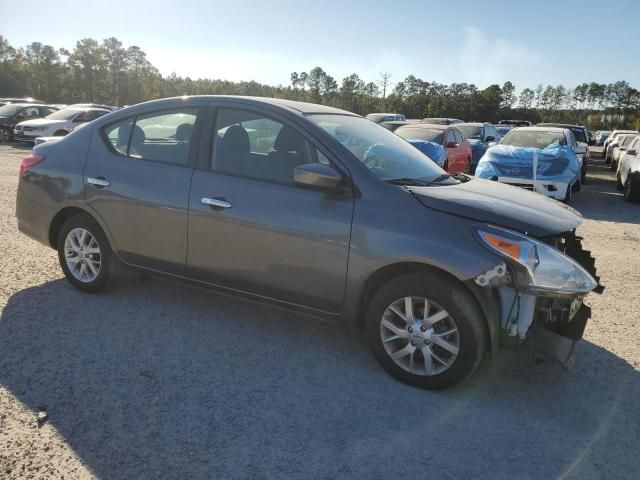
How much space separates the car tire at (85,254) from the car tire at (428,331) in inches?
96.0

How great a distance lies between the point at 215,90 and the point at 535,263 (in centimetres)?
7690

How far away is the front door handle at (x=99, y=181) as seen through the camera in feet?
14.2

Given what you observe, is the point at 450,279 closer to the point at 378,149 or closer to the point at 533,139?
the point at 378,149

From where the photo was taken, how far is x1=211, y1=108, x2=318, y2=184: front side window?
368 centimetres

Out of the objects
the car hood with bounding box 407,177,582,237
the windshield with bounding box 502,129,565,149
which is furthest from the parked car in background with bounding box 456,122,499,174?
the car hood with bounding box 407,177,582,237

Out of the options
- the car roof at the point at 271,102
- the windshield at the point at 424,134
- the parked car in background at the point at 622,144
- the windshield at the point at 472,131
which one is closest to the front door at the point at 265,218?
the car roof at the point at 271,102

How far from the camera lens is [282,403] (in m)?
3.12

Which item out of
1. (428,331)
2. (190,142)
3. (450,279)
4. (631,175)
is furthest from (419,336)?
(631,175)

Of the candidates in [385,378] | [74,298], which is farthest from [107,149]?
[385,378]

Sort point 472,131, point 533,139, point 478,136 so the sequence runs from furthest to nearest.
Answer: point 472,131 < point 478,136 < point 533,139

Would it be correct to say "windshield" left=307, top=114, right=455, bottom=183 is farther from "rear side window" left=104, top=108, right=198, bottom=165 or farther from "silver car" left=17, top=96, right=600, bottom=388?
"rear side window" left=104, top=108, right=198, bottom=165

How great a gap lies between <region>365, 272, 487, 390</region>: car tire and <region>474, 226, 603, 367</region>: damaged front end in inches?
7.4

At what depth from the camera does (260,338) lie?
398 centimetres

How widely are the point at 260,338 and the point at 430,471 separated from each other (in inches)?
69.6
